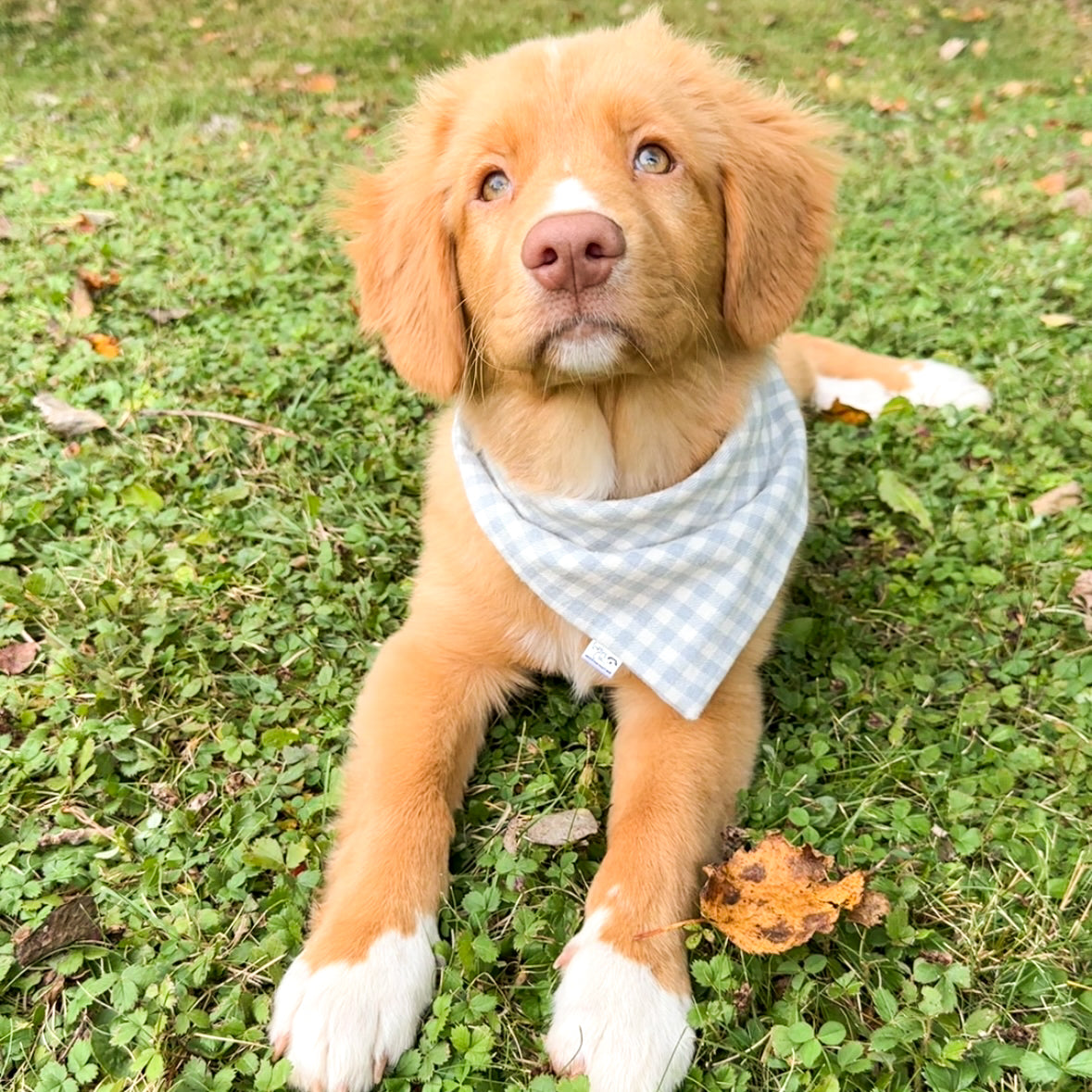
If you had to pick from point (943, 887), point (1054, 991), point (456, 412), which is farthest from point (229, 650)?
point (1054, 991)

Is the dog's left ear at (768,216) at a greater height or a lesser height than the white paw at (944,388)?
greater

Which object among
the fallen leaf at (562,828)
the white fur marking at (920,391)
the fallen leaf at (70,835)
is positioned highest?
the white fur marking at (920,391)

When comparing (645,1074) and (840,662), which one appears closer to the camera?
(645,1074)

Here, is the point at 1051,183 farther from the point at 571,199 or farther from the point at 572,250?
the point at 572,250

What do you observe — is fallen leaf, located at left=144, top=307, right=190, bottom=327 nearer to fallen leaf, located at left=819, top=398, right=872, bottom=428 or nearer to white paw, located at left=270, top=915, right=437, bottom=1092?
fallen leaf, located at left=819, top=398, right=872, bottom=428

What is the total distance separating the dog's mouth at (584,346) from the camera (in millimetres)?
2131

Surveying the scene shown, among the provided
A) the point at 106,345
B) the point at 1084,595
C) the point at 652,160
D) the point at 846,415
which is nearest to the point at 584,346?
the point at 652,160

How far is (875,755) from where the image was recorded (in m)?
2.55

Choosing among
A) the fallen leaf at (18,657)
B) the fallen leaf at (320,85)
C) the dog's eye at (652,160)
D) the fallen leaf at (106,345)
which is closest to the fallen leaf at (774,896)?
the dog's eye at (652,160)

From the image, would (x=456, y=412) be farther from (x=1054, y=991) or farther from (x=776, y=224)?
(x=1054, y=991)

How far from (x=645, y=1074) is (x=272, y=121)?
6.55 metres

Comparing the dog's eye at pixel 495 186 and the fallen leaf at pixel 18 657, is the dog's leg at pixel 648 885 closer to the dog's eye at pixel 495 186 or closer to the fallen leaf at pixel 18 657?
the dog's eye at pixel 495 186

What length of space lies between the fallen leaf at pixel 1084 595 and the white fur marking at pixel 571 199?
2.05 meters

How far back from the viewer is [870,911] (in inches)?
81.7
